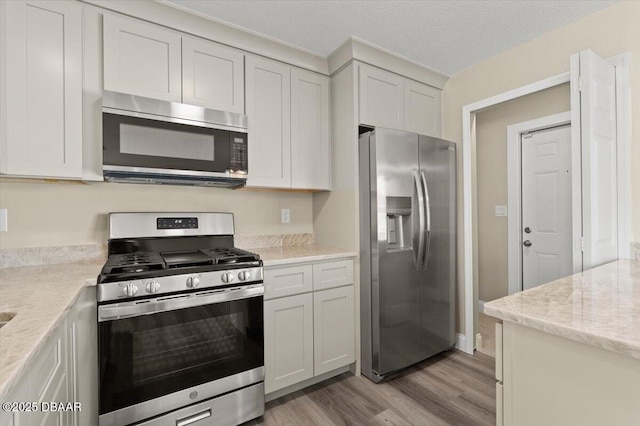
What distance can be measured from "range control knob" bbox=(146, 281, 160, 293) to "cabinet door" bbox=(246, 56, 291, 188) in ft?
3.03

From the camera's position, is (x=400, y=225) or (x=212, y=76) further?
(x=400, y=225)

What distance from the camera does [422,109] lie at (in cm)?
273

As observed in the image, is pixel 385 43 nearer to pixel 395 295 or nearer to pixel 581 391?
pixel 395 295

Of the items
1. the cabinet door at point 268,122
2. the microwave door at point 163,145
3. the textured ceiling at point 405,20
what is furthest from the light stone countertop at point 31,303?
the textured ceiling at point 405,20

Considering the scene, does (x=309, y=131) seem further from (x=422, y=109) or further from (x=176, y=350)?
(x=176, y=350)

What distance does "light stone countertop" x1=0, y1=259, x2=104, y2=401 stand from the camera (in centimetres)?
68

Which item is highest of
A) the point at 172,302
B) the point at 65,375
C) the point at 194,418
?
the point at 172,302

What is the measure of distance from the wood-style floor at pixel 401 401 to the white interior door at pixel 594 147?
3.62 feet

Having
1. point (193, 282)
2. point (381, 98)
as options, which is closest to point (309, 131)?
point (381, 98)

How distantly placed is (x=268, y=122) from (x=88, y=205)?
129 cm

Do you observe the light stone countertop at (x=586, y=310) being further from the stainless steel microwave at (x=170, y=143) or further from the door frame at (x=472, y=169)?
the stainless steel microwave at (x=170, y=143)

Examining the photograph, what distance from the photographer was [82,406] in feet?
4.47

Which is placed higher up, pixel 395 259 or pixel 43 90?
pixel 43 90

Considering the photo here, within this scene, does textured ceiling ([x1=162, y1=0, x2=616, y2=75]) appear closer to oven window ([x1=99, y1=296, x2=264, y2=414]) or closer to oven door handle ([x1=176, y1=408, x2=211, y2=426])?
oven window ([x1=99, y1=296, x2=264, y2=414])
